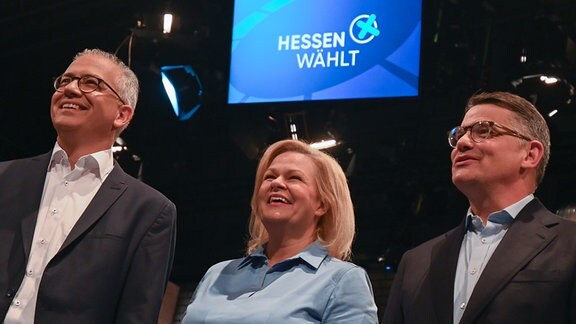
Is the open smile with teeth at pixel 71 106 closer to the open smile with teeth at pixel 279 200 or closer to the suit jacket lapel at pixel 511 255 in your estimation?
the open smile with teeth at pixel 279 200

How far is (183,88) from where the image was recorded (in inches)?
295

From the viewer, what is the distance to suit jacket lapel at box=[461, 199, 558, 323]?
3.11m

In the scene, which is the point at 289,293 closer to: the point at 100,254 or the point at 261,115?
the point at 100,254

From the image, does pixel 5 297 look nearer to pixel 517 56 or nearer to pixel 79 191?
pixel 79 191

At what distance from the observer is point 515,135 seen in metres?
3.50

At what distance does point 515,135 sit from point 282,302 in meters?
0.98

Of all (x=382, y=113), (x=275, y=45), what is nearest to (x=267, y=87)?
(x=275, y=45)

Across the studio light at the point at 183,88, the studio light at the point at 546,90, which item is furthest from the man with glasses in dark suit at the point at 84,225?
the studio light at the point at 183,88

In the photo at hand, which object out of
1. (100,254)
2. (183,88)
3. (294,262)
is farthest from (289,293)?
(183,88)

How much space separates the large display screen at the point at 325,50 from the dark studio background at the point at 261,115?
92 mm

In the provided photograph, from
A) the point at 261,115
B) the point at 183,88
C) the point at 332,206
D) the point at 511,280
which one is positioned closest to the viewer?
the point at 511,280

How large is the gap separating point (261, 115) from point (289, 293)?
13.0 ft

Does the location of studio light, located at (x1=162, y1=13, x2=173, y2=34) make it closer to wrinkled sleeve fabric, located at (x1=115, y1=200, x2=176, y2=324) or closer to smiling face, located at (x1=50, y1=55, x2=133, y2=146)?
smiling face, located at (x1=50, y1=55, x2=133, y2=146)

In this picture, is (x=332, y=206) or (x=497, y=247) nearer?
(x=497, y=247)
